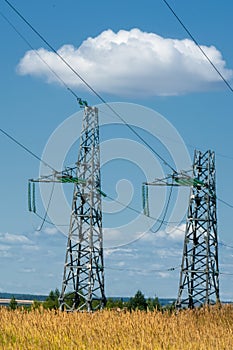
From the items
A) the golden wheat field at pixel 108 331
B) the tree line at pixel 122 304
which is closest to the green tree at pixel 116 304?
the tree line at pixel 122 304

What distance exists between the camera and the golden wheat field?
718 inches

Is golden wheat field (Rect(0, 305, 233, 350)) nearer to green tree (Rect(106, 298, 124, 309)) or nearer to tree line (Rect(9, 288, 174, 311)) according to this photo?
tree line (Rect(9, 288, 174, 311))

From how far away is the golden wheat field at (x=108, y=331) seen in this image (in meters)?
18.2

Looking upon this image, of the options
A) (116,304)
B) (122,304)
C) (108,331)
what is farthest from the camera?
(116,304)

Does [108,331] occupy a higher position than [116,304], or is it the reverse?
[116,304]

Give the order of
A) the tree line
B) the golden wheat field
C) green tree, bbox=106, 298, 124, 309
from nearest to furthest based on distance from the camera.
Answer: the golden wheat field → the tree line → green tree, bbox=106, 298, 124, 309

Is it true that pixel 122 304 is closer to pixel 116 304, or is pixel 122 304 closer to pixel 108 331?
pixel 116 304

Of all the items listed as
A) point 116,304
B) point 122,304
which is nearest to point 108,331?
point 122,304

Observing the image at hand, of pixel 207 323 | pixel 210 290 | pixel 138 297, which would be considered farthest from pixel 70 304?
pixel 138 297

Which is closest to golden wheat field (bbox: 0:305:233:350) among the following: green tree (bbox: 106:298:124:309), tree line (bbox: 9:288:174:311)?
tree line (bbox: 9:288:174:311)

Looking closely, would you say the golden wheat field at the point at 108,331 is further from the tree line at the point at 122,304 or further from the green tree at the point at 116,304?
the green tree at the point at 116,304

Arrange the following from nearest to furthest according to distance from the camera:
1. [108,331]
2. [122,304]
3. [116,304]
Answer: [108,331], [122,304], [116,304]

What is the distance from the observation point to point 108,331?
1969cm

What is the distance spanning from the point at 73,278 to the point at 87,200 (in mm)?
4597
